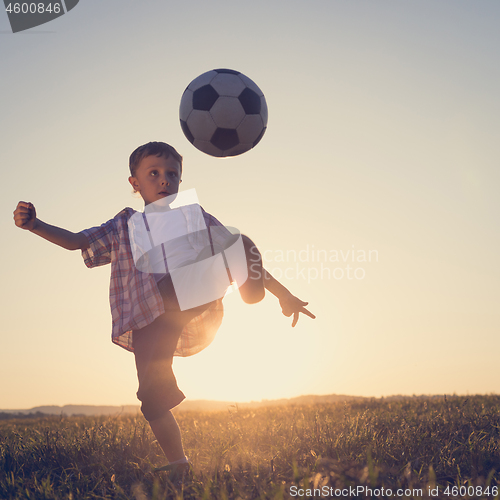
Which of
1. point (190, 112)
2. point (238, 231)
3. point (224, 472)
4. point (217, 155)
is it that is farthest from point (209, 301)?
point (190, 112)

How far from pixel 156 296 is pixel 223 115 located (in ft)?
6.69

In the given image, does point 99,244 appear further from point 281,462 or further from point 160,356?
point 281,462

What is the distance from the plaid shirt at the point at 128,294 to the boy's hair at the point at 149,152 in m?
0.39

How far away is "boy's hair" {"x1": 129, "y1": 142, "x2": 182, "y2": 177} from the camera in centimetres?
371

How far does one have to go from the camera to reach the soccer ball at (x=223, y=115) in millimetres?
4324

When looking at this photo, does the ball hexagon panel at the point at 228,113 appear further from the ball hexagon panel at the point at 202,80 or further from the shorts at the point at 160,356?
the shorts at the point at 160,356

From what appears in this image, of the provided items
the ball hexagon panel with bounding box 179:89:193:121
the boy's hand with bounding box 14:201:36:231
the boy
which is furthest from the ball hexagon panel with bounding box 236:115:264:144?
the boy's hand with bounding box 14:201:36:231

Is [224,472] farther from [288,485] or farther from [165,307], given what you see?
[165,307]

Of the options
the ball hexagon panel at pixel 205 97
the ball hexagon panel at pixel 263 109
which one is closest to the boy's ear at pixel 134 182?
the ball hexagon panel at pixel 205 97

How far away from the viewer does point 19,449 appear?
3.34 m

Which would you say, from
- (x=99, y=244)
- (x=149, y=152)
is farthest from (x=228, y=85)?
(x=99, y=244)

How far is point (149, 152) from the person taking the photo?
12.2 feet

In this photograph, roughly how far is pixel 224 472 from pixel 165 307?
1.19 m

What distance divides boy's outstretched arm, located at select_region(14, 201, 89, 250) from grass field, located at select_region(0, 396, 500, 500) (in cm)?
150
